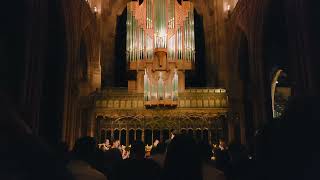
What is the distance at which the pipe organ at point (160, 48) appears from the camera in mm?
17656

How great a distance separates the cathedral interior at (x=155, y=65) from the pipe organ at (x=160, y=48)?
2.3 inches

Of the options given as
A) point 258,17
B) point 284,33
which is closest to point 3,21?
point 258,17

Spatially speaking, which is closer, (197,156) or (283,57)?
(197,156)

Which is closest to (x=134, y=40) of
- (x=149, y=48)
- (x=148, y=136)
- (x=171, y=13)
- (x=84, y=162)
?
(x=149, y=48)

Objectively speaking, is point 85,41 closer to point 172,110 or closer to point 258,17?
point 172,110

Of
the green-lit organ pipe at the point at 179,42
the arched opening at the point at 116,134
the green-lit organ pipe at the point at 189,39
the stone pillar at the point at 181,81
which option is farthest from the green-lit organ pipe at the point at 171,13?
the arched opening at the point at 116,134

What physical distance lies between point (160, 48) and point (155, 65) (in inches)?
42.6

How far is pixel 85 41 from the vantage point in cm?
1919

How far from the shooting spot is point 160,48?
19188 mm

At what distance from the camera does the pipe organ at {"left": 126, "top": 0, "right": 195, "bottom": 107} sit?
17.7m

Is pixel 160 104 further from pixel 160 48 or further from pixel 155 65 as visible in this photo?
pixel 160 48

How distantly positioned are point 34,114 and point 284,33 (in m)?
12.2

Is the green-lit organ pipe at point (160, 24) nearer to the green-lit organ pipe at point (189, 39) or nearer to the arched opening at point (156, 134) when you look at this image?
the green-lit organ pipe at point (189, 39)

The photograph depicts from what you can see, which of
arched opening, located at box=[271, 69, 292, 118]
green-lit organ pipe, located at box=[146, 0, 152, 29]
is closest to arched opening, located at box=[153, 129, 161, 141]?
green-lit organ pipe, located at box=[146, 0, 152, 29]
